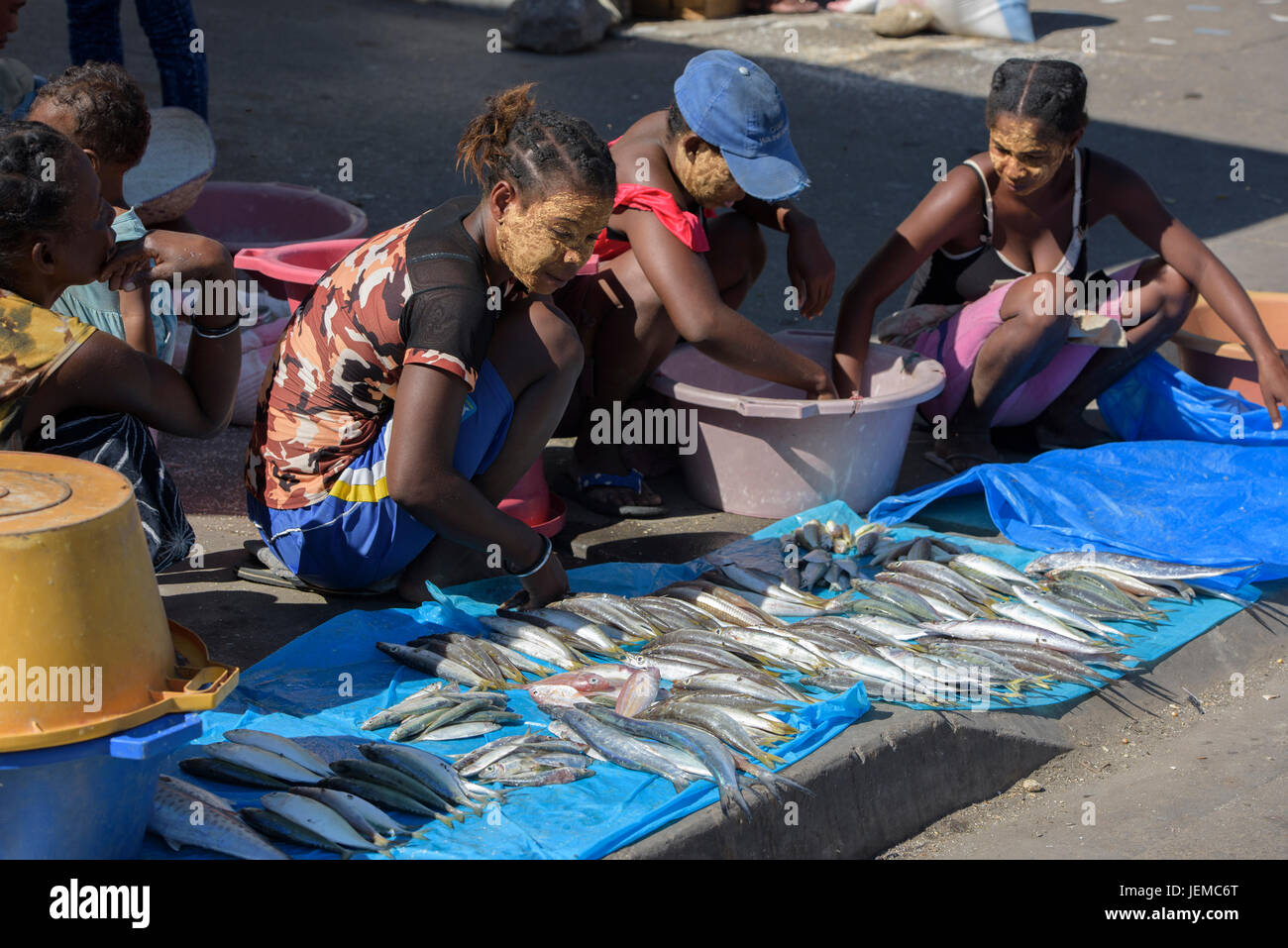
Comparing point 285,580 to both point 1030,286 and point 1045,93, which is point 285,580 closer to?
point 1030,286

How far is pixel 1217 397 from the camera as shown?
5059 millimetres

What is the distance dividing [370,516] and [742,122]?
1660 mm

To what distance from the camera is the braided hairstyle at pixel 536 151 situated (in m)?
3.18

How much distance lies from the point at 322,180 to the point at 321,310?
4404 mm

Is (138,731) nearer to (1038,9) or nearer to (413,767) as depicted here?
(413,767)

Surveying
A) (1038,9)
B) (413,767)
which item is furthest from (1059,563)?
(1038,9)

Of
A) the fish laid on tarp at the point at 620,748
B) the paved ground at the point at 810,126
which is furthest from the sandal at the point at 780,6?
the fish laid on tarp at the point at 620,748

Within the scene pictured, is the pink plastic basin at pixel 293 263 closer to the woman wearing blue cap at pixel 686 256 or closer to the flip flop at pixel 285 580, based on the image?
the woman wearing blue cap at pixel 686 256

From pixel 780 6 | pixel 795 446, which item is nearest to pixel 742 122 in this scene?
pixel 795 446

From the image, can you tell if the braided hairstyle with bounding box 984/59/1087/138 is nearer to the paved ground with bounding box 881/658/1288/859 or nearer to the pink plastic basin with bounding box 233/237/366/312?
the paved ground with bounding box 881/658/1288/859

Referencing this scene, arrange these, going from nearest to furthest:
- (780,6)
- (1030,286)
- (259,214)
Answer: (1030,286)
(259,214)
(780,6)

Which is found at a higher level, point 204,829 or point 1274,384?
point 1274,384

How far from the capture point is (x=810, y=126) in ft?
30.7
